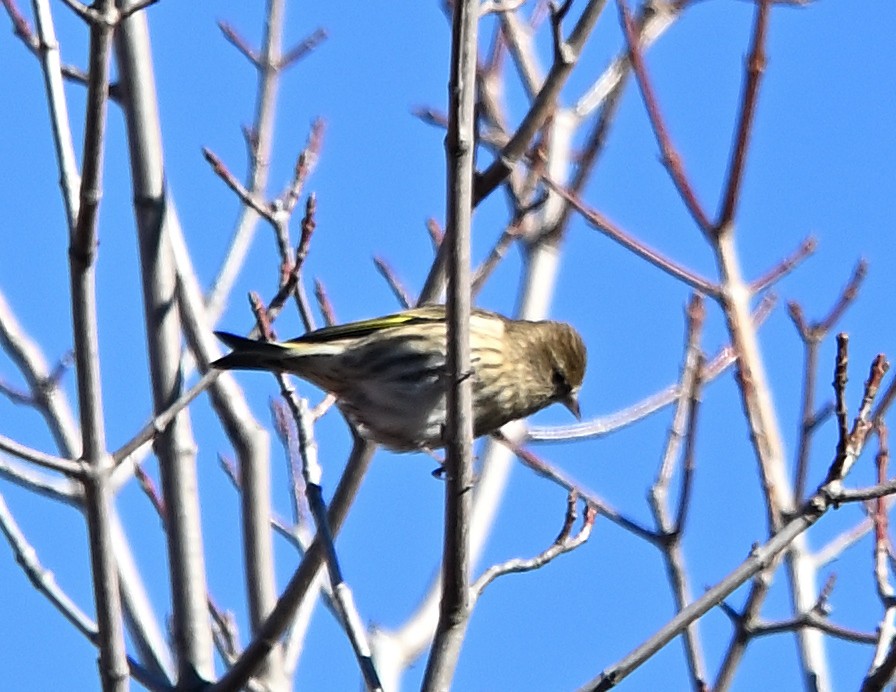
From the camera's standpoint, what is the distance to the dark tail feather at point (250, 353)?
499 cm

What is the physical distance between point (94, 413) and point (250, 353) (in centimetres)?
132

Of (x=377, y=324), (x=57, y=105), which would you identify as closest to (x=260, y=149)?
(x=377, y=324)

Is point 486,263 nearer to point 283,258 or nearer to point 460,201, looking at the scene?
point 283,258

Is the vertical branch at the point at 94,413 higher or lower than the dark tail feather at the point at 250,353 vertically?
lower

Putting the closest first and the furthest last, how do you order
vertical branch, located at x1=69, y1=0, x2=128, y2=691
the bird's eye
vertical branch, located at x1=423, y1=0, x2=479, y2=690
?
1. vertical branch, located at x1=423, y1=0, x2=479, y2=690
2. vertical branch, located at x1=69, y1=0, x2=128, y2=691
3. the bird's eye

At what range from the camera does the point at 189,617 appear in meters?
4.46

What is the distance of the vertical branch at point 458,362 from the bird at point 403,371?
1492 millimetres

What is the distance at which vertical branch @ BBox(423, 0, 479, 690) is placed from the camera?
3.43m

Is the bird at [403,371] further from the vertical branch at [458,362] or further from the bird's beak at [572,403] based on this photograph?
the vertical branch at [458,362]

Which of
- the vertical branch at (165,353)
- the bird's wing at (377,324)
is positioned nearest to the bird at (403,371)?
the bird's wing at (377,324)

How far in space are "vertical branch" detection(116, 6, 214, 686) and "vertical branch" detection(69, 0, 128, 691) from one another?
626 mm

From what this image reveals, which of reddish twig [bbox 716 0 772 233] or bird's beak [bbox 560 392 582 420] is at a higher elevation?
bird's beak [bbox 560 392 582 420]

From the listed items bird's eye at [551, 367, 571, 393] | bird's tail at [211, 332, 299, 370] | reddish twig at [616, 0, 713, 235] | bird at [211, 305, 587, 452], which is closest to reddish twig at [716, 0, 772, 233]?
reddish twig at [616, 0, 713, 235]

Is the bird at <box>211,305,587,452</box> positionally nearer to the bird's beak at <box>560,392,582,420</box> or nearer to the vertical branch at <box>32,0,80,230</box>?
the bird's beak at <box>560,392,582,420</box>
